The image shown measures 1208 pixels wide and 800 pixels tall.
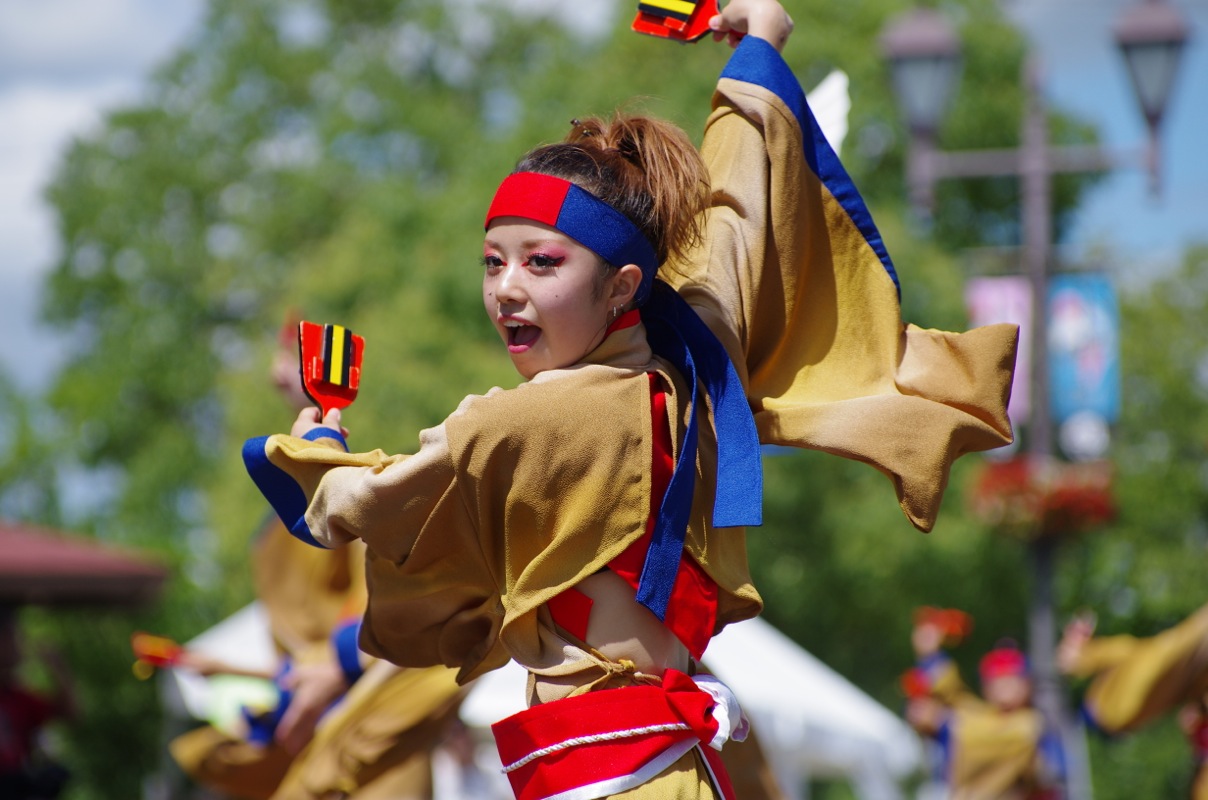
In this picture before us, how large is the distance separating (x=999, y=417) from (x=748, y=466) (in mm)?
565

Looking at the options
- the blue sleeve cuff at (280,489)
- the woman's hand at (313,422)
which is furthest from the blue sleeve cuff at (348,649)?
the blue sleeve cuff at (280,489)

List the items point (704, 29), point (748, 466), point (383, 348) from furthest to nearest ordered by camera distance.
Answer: point (383, 348) → point (704, 29) → point (748, 466)

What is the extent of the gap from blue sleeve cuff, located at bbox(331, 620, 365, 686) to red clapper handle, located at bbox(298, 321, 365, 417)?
1973mm

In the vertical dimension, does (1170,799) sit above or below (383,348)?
below

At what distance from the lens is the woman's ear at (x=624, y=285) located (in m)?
2.73

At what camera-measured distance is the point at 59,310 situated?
23547 mm

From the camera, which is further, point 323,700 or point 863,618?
point 863,618

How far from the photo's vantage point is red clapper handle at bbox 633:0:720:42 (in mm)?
3176

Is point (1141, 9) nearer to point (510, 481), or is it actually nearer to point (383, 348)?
point (510, 481)

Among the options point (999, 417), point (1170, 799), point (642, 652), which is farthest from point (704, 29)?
point (1170, 799)

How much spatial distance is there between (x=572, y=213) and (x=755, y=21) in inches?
31.6

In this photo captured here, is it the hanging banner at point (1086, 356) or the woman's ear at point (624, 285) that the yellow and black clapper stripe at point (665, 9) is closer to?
the woman's ear at point (624, 285)

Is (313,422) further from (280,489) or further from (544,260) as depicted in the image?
(544,260)

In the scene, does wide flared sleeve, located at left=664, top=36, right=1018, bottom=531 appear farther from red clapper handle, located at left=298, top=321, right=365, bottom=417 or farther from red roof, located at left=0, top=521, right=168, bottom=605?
red roof, located at left=0, top=521, right=168, bottom=605
